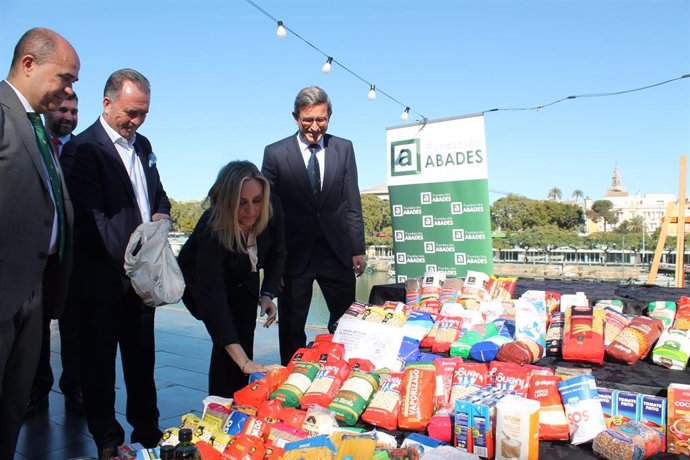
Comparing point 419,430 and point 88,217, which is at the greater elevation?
point 88,217

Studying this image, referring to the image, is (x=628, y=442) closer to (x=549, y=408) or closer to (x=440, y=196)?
(x=549, y=408)

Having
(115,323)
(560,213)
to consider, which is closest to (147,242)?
(115,323)

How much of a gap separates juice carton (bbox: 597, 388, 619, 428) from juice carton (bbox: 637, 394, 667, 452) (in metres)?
0.07

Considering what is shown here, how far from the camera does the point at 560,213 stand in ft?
200

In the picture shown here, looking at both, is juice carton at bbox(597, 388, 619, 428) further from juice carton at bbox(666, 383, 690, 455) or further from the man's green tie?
the man's green tie

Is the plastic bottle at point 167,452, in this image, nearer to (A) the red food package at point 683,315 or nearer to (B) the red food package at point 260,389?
(B) the red food package at point 260,389

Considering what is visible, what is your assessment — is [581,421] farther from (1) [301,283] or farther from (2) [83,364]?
(2) [83,364]

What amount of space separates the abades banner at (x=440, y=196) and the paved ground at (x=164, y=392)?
1434 mm

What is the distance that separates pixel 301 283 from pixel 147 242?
38.8 inches

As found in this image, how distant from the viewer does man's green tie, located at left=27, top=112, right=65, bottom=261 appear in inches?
65.1

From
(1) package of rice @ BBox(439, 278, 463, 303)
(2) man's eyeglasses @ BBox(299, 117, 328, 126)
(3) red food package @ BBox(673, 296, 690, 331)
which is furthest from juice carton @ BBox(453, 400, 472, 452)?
(2) man's eyeglasses @ BBox(299, 117, 328, 126)

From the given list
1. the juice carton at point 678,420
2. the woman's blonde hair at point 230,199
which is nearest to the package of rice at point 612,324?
the juice carton at point 678,420

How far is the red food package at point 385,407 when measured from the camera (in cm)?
170

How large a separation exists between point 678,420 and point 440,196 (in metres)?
4.06
